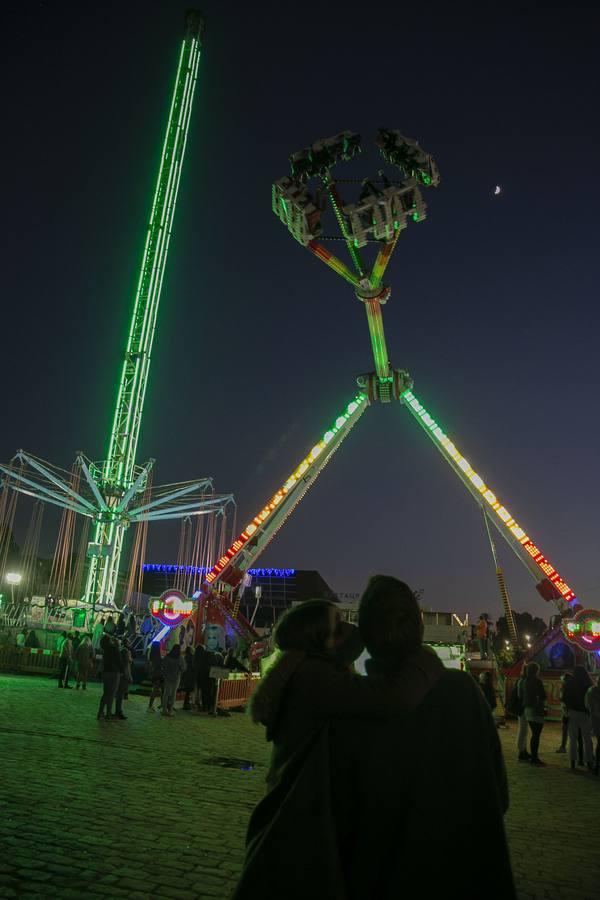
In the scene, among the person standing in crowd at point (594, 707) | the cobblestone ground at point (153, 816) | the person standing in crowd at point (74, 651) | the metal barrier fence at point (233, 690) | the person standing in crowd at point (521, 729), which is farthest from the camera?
the person standing in crowd at point (74, 651)

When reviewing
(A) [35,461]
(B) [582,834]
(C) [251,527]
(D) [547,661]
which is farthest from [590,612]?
(A) [35,461]

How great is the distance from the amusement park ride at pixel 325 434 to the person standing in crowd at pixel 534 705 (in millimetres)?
10349

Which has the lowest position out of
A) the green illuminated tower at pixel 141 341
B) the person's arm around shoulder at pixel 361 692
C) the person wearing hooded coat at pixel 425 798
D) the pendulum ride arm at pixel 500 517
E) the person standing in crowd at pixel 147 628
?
the person wearing hooded coat at pixel 425 798

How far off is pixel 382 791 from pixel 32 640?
87.4ft

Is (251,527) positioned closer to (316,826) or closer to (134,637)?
(134,637)

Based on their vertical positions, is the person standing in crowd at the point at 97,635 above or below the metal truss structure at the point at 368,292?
below

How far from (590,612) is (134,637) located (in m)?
20.9

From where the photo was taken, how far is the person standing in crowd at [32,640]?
2478 centimetres

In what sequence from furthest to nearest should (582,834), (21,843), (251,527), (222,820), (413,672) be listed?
(251,527), (582,834), (222,820), (21,843), (413,672)

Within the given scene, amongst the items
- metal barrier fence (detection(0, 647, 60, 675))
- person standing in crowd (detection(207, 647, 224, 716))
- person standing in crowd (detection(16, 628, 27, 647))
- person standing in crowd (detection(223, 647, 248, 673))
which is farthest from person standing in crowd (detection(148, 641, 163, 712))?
person standing in crowd (detection(16, 628, 27, 647))

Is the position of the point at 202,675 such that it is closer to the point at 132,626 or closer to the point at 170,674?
the point at 170,674

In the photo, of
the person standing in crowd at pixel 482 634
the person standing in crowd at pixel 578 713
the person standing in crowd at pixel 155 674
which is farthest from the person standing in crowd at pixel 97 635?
the person standing in crowd at pixel 578 713

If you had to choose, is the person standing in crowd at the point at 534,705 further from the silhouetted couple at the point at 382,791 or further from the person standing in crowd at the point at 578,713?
the silhouetted couple at the point at 382,791

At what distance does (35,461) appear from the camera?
124 ft
